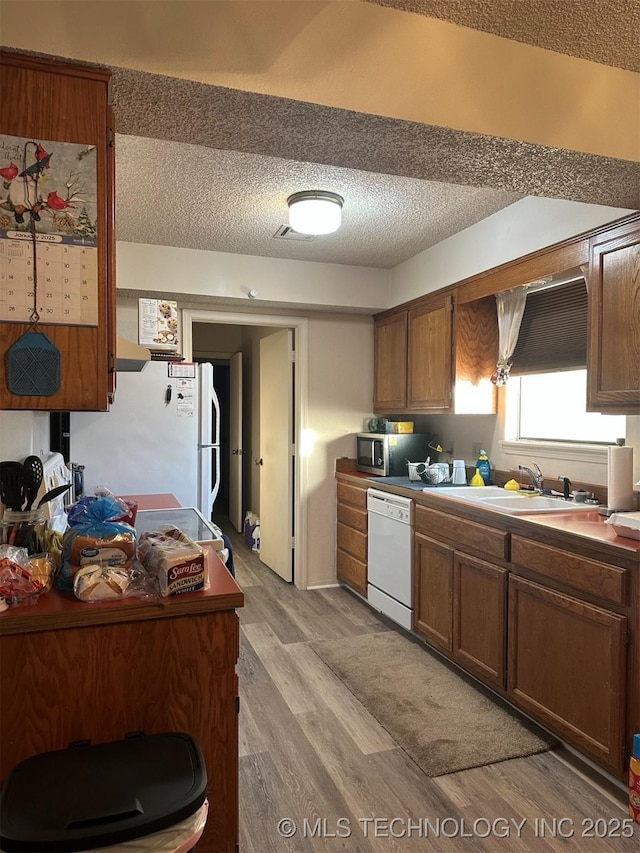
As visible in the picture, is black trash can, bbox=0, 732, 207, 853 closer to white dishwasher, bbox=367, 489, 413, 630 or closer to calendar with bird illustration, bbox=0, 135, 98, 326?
calendar with bird illustration, bbox=0, 135, 98, 326

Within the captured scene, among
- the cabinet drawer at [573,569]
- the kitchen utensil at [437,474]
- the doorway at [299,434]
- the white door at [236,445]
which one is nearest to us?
the cabinet drawer at [573,569]

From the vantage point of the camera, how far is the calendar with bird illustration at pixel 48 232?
1.30 meters

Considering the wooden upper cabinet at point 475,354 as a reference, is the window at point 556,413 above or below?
below

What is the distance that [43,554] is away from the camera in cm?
149

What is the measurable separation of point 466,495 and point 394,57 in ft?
7.44

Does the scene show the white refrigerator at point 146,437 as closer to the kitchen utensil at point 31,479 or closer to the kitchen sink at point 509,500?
the kitchen sink at point 509,500

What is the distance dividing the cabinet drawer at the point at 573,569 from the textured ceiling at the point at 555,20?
1.67 m

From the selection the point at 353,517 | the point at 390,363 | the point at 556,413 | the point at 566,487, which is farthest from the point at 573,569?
the point at 390,363

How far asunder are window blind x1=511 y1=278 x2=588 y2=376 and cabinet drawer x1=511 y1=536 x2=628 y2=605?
1.12 m

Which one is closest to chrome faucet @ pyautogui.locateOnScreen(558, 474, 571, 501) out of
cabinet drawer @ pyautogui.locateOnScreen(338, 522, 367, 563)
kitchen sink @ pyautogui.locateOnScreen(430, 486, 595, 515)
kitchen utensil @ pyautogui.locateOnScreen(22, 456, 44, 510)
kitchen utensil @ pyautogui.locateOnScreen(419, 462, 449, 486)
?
kitchen sink @ pyautogui.locateOnScreen(430, 486, 595, 515)

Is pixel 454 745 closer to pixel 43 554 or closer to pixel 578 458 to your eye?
pixel 578 458

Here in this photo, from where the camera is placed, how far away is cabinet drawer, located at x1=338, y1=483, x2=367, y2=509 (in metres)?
4.02

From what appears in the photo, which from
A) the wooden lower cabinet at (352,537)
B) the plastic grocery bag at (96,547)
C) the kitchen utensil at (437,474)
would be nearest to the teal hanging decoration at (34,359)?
the plastic grocery bag at (96,547)

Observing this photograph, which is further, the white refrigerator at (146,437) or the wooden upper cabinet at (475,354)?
the wooden upper cabinet at (475,354)
